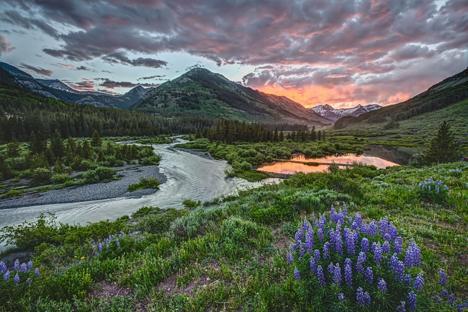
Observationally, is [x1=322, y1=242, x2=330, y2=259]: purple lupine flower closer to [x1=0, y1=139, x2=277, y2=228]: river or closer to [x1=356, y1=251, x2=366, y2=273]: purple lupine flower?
[x1=356, y1=251, x2=366, y2=273]: purple lupine flower

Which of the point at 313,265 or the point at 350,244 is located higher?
the point at 350,244

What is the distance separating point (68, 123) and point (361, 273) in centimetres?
12203

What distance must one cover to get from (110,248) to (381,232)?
302 inches

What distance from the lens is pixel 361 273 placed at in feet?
11.7

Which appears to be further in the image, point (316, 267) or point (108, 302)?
point (108, 302)

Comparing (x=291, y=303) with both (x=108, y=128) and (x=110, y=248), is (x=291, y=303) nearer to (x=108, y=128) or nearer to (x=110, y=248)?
(x=110, y=248)

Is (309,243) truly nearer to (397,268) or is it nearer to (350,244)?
(350,244)

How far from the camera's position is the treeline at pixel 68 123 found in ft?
263

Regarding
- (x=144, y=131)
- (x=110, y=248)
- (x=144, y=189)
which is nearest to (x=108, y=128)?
(x=144, y=131)

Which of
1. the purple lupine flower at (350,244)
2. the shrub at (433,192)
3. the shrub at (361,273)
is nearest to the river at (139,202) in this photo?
the shrub at (433,192)

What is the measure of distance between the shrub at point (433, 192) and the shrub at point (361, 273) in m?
6.74

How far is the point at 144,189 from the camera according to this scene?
27.9 metres

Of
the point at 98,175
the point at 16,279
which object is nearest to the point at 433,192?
the point at 16,279

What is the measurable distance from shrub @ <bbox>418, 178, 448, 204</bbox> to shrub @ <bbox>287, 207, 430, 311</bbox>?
674 centimetres
